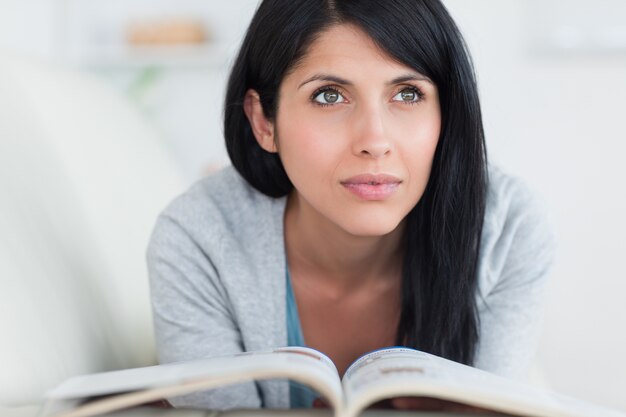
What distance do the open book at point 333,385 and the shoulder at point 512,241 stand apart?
Answer: 50 centimetres

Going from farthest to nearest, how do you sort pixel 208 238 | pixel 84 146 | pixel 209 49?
1. pixel 209 49
2. pixel 84 146
3. pixel 208 238

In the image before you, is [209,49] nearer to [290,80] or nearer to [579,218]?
[579,218]

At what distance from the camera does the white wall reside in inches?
106

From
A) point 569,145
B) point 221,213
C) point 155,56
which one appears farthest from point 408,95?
point 155,56

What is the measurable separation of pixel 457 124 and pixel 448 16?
0.15 meters

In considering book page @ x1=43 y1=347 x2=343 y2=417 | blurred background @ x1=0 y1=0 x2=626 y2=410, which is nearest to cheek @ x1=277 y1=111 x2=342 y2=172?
book page @ x1=43 y1=347 x2=343 y2=417

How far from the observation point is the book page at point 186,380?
579 millimetres

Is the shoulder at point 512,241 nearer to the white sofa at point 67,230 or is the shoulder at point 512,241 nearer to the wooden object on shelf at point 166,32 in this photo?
the white sofa at point 67,230

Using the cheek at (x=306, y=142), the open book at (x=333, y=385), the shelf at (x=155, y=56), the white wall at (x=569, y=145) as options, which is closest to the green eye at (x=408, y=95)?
the cheek at (x=306, y=142)

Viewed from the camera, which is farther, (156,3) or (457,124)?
(156,3)

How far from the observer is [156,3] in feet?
10.6

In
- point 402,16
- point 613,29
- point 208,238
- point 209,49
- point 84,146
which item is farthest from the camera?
point 209,49

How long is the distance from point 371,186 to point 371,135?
0.23ft

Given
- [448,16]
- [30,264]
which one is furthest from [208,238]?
[448,16]
